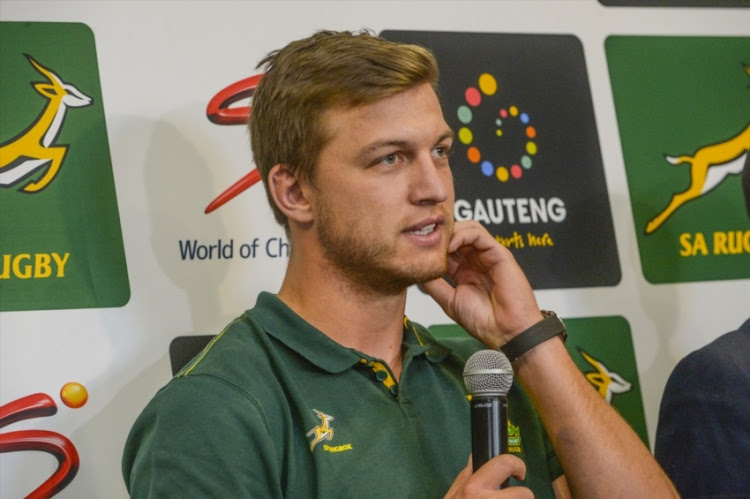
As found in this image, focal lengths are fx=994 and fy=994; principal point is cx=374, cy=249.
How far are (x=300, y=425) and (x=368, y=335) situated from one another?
23 cm

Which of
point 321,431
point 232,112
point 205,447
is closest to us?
point 205,447

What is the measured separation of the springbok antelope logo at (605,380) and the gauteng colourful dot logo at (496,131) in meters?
0.44

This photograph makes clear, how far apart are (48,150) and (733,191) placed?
1.59 metres

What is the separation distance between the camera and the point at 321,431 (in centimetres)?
149

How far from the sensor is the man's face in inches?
63.1

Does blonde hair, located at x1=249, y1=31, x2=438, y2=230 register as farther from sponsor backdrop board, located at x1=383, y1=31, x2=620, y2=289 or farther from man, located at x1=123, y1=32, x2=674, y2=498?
sponsor backdrop board, located at x1=383, y1=31, x2=620, y2=289

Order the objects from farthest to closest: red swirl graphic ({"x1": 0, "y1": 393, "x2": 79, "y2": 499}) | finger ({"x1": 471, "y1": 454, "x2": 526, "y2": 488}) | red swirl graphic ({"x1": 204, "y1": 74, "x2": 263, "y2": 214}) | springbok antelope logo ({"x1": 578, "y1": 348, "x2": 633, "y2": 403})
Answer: springbok antelope logo ({"x1": 578, "y1": 348, "x2": 633, "y2": 403}) → red swirl graphic ({"x1": 204, "y1": 74, "x2": 263, "y2": 214}) → red swirl graphic ({"x1": 0, "y1": 393, "x2": 79, "y2": 499}) → finger ({"x1": 471, "y1": 454, "x2": 526, "y2": 488})

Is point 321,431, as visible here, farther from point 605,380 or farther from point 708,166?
point 708,166

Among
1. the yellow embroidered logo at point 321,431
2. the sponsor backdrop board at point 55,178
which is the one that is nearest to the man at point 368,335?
the yellow embroidered logo at point 321,431

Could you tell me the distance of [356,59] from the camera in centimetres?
162

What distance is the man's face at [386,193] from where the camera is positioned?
5.26 feet

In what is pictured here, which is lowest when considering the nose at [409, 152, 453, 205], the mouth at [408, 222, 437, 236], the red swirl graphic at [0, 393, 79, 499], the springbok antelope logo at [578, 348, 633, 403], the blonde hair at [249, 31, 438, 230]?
the springbok antelope logo at [578, 348, 633, 403]

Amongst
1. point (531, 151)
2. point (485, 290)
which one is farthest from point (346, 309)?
point (531, 151)

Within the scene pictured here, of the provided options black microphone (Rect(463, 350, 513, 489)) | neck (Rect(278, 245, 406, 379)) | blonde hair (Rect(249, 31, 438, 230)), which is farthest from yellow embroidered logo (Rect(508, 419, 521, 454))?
blonde hair (Rect(249, 31, 438, 230))
